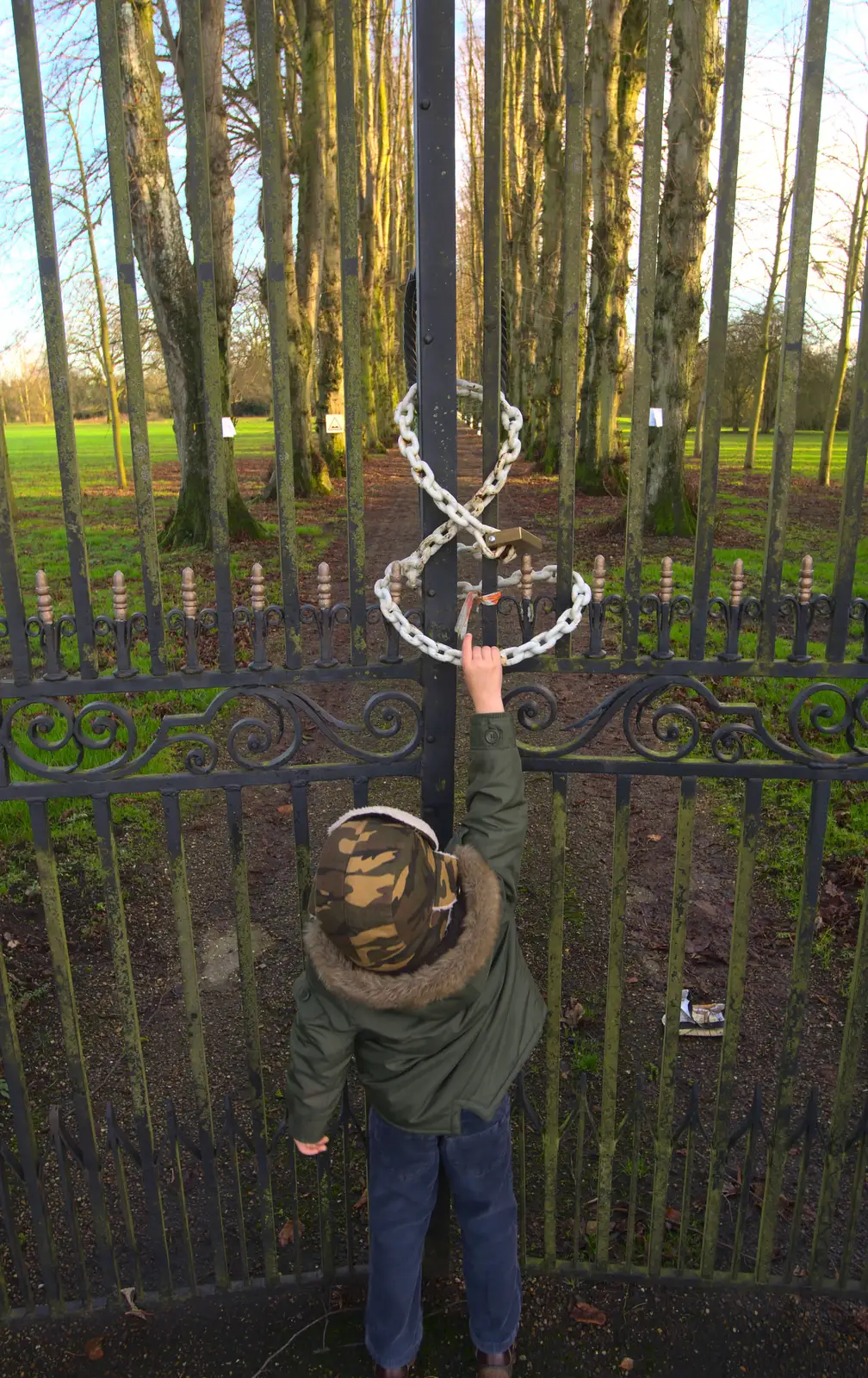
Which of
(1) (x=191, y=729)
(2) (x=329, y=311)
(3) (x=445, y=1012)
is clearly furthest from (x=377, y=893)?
(2) (x=329, y=311)

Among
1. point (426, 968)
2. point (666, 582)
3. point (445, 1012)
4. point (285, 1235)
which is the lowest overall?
point (285, 1235)

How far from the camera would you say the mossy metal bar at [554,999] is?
249 cm

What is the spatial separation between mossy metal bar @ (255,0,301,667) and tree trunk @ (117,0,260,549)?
29.3 ft

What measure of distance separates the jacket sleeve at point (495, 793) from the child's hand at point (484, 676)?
24 millimetres

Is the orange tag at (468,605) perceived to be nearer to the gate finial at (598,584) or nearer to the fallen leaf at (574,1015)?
the gate finial at (598,584)

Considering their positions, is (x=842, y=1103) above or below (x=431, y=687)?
below

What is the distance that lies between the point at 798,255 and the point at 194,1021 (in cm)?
237

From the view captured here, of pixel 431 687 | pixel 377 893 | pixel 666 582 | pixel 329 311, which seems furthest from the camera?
pixel 329 311

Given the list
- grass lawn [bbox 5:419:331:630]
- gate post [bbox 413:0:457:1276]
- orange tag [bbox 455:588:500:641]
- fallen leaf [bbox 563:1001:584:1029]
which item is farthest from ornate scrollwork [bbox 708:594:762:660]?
fallen leaf [bbox 563:1001:584:1029]

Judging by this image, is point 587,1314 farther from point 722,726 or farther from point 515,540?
point 515,540

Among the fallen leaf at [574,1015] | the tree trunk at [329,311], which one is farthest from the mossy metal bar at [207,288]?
the tree trunk at [329,311]

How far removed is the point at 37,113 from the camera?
2.04 meters

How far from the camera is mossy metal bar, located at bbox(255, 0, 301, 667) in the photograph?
2053 mm

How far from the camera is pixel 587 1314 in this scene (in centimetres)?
272
